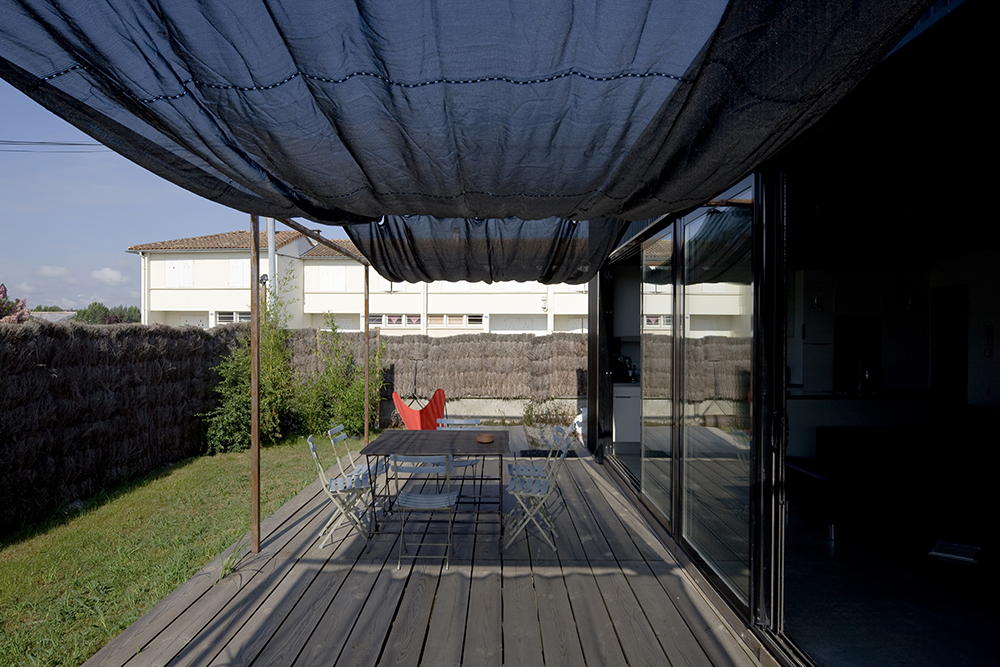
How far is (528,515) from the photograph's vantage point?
12.4 feet

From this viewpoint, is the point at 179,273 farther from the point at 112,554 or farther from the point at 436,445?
the point at 436,445

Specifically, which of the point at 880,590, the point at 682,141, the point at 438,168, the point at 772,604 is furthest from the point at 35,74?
the point at 880,590

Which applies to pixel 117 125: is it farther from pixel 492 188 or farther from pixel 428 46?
pixel 492 188

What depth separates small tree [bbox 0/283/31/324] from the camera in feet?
17.1

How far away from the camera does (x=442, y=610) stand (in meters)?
2.95

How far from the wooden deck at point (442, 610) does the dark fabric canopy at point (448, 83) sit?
2082 millimetres

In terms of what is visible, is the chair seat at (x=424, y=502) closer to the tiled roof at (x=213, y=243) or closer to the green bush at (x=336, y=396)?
the green bush at (x=336, y=396)

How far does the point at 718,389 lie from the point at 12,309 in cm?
643

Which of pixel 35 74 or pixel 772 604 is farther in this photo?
pixel 772 604

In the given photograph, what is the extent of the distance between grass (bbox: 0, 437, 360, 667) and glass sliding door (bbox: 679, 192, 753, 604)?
3.29 m

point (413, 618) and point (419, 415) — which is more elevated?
point (419, 415)

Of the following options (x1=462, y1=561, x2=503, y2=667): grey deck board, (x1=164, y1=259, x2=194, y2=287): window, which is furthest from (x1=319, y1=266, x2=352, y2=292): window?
(x1=462, y1=561, x2=503, y2=667): grey deck board

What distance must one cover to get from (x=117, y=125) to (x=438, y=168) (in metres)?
1.06

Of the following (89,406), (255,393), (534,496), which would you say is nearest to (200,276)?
(89,406)
